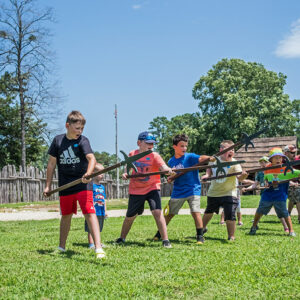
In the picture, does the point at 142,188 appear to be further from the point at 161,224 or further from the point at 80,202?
the point at 80,202

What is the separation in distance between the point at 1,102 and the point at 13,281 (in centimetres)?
2749

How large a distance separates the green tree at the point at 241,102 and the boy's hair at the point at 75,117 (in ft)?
117

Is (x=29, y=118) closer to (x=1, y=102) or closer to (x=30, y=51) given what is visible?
(x=1, y=102)

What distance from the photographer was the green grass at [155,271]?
3482 mm

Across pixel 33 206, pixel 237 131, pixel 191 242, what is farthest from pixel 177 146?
pixel 237 131

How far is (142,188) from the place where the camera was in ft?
20.9

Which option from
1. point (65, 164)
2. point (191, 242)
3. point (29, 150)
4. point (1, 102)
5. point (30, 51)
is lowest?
point (191, 242)

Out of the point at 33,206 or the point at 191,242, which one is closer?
the point at 191,242

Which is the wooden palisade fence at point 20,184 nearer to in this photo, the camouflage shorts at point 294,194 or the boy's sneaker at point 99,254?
the camouflage shorts at point 294,194

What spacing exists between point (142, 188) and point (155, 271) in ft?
7.28

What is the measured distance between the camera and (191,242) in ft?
21.7

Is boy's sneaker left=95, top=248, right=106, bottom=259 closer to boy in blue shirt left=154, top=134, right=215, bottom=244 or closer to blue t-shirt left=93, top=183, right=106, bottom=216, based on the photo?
blue t-shirt left=93, top=183, right=106, bottom=216

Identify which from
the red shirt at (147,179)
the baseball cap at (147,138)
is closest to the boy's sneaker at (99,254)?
the red shirt at (147,179)

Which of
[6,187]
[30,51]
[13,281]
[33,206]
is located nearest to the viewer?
[13,281]
